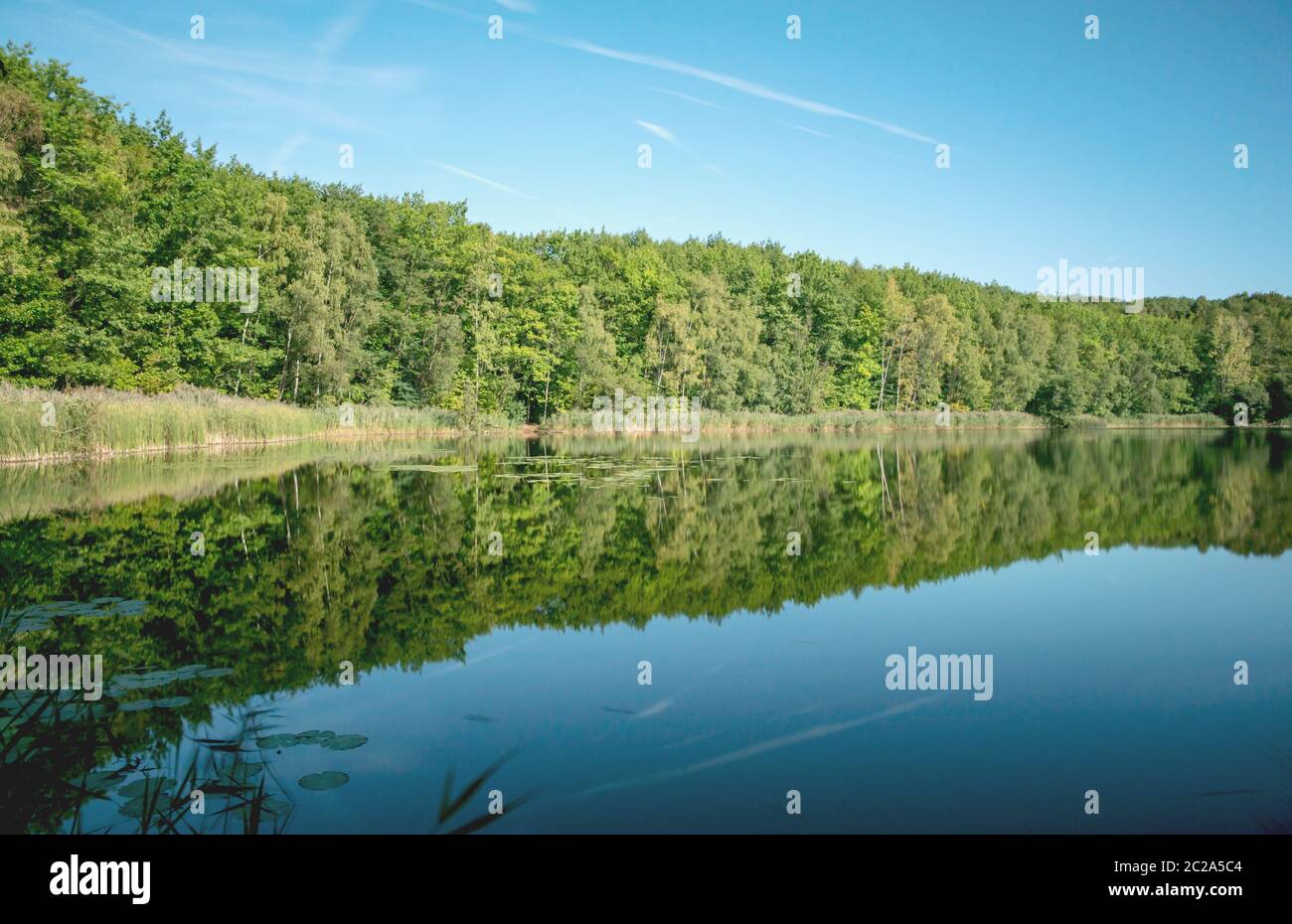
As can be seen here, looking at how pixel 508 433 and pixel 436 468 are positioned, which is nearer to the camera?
pixel 436 468

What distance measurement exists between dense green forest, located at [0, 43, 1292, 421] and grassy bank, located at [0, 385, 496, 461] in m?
4.22

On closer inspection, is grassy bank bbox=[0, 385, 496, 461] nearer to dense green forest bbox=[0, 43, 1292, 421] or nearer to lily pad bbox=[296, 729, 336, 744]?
dense green forest bbox=[0, 43, 1292, 421]

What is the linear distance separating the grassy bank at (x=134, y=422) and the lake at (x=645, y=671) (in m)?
9.74

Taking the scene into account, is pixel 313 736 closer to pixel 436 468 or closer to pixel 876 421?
pixel 436 468

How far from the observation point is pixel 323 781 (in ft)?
14.0

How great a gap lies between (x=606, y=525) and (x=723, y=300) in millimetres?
52052

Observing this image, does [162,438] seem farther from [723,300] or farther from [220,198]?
[723,300]

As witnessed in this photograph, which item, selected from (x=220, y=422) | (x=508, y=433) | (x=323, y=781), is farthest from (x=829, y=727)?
(x=508, y=433)

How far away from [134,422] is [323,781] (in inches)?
1003

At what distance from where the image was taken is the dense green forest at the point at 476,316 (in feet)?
101

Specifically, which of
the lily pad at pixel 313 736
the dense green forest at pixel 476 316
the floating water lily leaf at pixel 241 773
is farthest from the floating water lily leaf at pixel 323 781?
the dense green forest at pixel 476 316

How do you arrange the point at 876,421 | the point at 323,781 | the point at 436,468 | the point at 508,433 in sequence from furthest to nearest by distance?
the point at 876,421, the point at 508,433, the point at 436,468, the point at 323,781

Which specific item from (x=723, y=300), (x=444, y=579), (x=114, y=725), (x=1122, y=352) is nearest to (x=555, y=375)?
(x=723, y=300)
